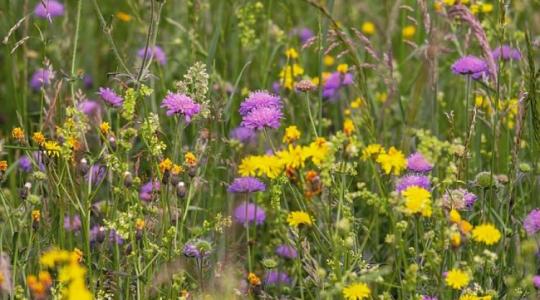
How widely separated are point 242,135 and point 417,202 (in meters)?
1.25

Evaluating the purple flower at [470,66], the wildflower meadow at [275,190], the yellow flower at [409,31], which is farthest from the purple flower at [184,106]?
the yellow flower at [409,31]

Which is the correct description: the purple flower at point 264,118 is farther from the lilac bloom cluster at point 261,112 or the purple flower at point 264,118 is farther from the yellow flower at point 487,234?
the yellow flower at point 487,234

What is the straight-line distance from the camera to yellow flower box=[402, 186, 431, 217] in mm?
1708

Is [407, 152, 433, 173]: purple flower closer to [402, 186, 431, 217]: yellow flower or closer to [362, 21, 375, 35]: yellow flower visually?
[402, 186, 431, 217]: yellow flower

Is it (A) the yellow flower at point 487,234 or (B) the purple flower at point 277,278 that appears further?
(B) the purple flower at point 277,278

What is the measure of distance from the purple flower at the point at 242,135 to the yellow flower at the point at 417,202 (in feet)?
3.63

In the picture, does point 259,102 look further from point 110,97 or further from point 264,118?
point 110,97

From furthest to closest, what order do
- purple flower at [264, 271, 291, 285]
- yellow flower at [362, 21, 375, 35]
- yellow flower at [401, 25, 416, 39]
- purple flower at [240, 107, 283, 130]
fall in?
1. yellow flower at [362, 21, 375, 35]
2. yellow flower at [401, 25, 416, 39]
3. purple flower at [264, 271, 291, 285]
4. purple flower at [240, 107, 283, 130]

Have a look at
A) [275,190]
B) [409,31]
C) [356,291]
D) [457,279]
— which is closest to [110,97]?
[275,190]

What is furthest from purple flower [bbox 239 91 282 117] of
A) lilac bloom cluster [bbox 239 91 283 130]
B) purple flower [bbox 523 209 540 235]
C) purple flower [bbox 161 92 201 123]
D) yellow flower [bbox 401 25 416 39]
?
yellow flower [bbox 401 25 416 39]

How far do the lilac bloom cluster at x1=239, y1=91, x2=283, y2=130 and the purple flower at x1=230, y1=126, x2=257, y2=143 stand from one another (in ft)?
2.33

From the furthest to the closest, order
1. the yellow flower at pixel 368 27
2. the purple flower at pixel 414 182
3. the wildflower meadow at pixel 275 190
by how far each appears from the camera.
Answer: the yellow flower at pixel 368 27
the purple flower at pixel 414 182
the wildflower meadow at pixel 275 190

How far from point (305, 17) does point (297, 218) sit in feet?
8.01

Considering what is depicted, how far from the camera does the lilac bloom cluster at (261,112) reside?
1996 mm
